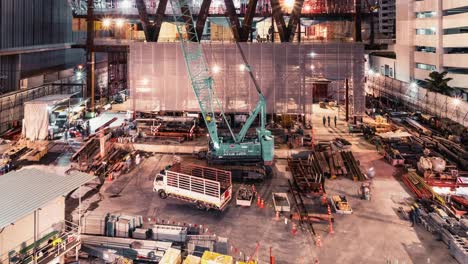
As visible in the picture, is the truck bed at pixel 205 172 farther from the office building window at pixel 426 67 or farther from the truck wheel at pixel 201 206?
the office building window at pixel 426 67

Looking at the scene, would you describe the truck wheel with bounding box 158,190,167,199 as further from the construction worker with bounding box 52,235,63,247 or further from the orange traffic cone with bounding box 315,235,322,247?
the orange traffic cone with bounding box 315,235,322,247

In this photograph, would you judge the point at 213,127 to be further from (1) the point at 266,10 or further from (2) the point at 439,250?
(1) the point at 266,10

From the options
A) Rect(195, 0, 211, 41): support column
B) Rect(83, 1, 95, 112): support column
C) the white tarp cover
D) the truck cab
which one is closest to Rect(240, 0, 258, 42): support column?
Rect(195, 0, 211, 41): support column

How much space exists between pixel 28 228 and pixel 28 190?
1.19 meters

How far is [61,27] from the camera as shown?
141 feet

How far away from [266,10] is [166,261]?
34635 mm

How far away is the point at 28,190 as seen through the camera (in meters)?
11.8

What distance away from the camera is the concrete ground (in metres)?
14.2

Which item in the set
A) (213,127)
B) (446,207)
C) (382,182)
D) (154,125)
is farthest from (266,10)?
(446,207)

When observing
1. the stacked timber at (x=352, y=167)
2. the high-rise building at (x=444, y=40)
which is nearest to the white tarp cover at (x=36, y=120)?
the stacked timber at (x=352, y=167)

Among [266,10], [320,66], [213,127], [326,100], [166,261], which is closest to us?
[166,261]

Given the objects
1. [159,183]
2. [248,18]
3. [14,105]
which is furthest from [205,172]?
[14,105]

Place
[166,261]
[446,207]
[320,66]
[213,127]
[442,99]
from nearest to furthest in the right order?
[166,261] < [446,207] < [213,127] < [320,66] < [442,99]

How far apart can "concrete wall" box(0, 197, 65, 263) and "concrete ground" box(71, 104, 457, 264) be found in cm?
540
